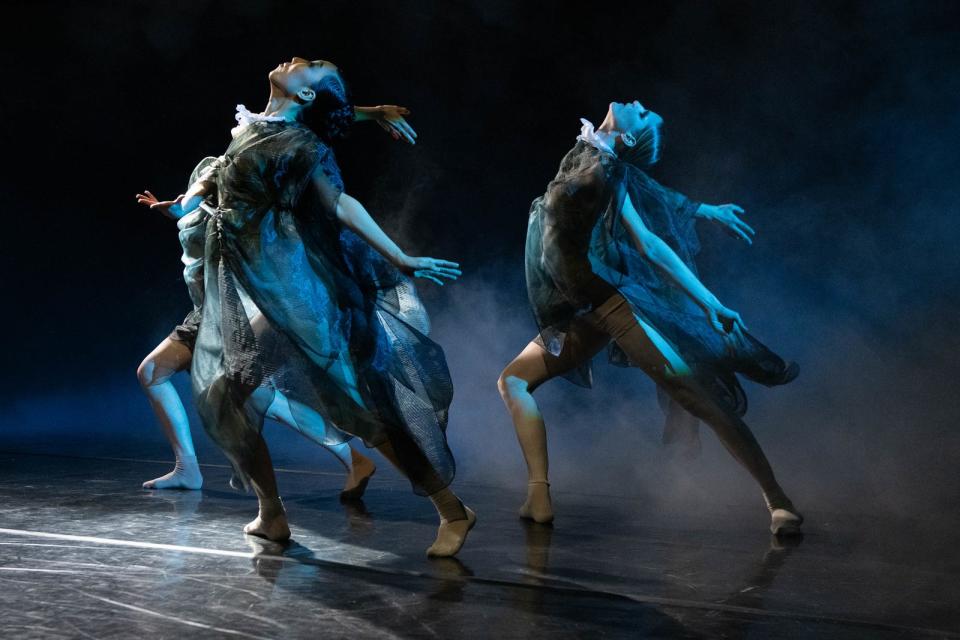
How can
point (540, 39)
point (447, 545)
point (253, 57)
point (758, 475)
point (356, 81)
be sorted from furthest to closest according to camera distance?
point (253, 57), point (356, 81), point (540, 39), point (758, 475), point (447, 545)

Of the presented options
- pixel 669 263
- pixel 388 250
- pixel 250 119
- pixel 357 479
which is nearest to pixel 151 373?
pixel 357 479

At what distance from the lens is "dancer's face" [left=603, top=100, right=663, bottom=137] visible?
10.6 feet

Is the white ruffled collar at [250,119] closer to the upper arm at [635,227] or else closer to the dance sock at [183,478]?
the upper arm at [635,227]

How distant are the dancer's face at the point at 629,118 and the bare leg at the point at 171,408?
168cm

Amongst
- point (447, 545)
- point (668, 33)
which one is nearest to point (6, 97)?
point (668, 33)

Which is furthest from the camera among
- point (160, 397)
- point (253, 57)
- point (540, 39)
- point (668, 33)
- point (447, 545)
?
point (253, 57)

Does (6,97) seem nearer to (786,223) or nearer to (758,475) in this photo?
(786,223)

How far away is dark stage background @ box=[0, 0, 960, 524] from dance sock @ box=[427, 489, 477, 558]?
4.83 ft

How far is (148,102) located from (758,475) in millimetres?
4804

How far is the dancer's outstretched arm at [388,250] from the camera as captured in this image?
2525 mm

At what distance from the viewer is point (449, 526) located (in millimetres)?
2615

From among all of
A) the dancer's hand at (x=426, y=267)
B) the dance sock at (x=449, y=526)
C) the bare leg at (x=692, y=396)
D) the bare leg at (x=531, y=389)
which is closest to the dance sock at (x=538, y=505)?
the bare leg at (x=531, y=389)

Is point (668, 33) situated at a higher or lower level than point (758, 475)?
higher

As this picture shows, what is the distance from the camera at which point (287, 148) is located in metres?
2.63
